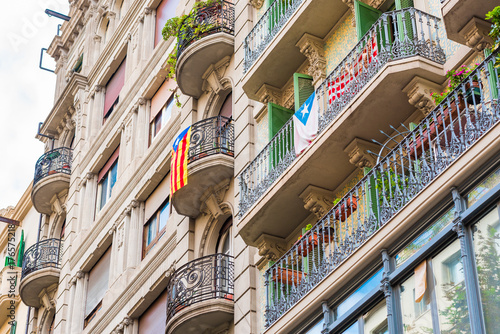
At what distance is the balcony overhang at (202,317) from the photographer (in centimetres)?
1884

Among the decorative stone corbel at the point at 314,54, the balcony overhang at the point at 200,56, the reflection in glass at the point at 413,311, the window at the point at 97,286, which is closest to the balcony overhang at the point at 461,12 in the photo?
the reflection in glass at the point at 413,311

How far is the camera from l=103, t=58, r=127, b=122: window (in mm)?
31438

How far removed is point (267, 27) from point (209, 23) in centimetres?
306

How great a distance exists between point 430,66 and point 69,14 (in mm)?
27188

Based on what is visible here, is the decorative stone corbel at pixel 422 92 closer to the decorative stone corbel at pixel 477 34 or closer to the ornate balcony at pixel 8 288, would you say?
the decorative stone corbel at pixel 477 34

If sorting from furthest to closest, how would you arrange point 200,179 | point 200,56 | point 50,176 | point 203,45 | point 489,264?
point 50,176
point 200,56
point 203,45
point 200,179
point 489,264

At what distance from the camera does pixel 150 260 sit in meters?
23.8

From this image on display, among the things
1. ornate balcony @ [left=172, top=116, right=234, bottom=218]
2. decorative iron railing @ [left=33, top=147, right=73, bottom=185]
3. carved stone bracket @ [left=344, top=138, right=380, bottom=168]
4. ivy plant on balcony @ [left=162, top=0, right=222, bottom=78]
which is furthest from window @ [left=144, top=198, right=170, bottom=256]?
carved stone bracket @ [left=344, top=138, right=380, bottom=168]

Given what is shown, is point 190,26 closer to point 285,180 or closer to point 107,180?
point 285,180

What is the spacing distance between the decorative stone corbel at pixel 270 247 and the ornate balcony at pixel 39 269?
13787 millimetres

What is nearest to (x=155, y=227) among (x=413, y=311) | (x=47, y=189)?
(x=47, y=189)

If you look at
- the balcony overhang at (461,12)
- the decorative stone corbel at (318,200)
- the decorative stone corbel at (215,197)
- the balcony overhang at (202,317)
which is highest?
the decorative stone corbel at (215,197)

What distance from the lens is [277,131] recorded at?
739 inches

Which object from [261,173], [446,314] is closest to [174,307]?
[261,173]
